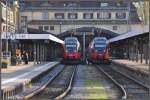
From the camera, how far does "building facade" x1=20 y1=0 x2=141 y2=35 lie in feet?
Result: 352

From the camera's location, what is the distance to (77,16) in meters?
112

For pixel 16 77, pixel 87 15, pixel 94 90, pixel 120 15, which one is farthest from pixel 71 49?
pixel 120 15

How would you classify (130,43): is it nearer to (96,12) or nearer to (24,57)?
(24,57)

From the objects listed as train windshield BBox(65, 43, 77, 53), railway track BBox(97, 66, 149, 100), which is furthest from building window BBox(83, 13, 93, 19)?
railway track BBox(97, 66, 149, 100)

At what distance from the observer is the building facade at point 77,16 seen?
10725 centimetres

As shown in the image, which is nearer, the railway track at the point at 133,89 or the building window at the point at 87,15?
the railway track at the point at 133,89

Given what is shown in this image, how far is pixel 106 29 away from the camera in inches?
4040

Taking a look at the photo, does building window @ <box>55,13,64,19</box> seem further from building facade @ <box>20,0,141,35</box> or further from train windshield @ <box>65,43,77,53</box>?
train windshield @ <box>65,43,77,53</box>

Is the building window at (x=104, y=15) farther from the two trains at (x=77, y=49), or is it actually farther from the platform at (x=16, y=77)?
the platform at (x=16, y=77)

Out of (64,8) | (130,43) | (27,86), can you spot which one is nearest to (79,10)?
(64,8)

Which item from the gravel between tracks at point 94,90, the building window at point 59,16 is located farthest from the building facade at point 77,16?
the gravel between tracks at point 94,90

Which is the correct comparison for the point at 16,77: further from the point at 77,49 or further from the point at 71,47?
the point at 77,49

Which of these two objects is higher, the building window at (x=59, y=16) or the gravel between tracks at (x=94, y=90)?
the building window at (x=59, y=16)

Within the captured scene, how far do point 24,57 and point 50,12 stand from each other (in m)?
63.4
